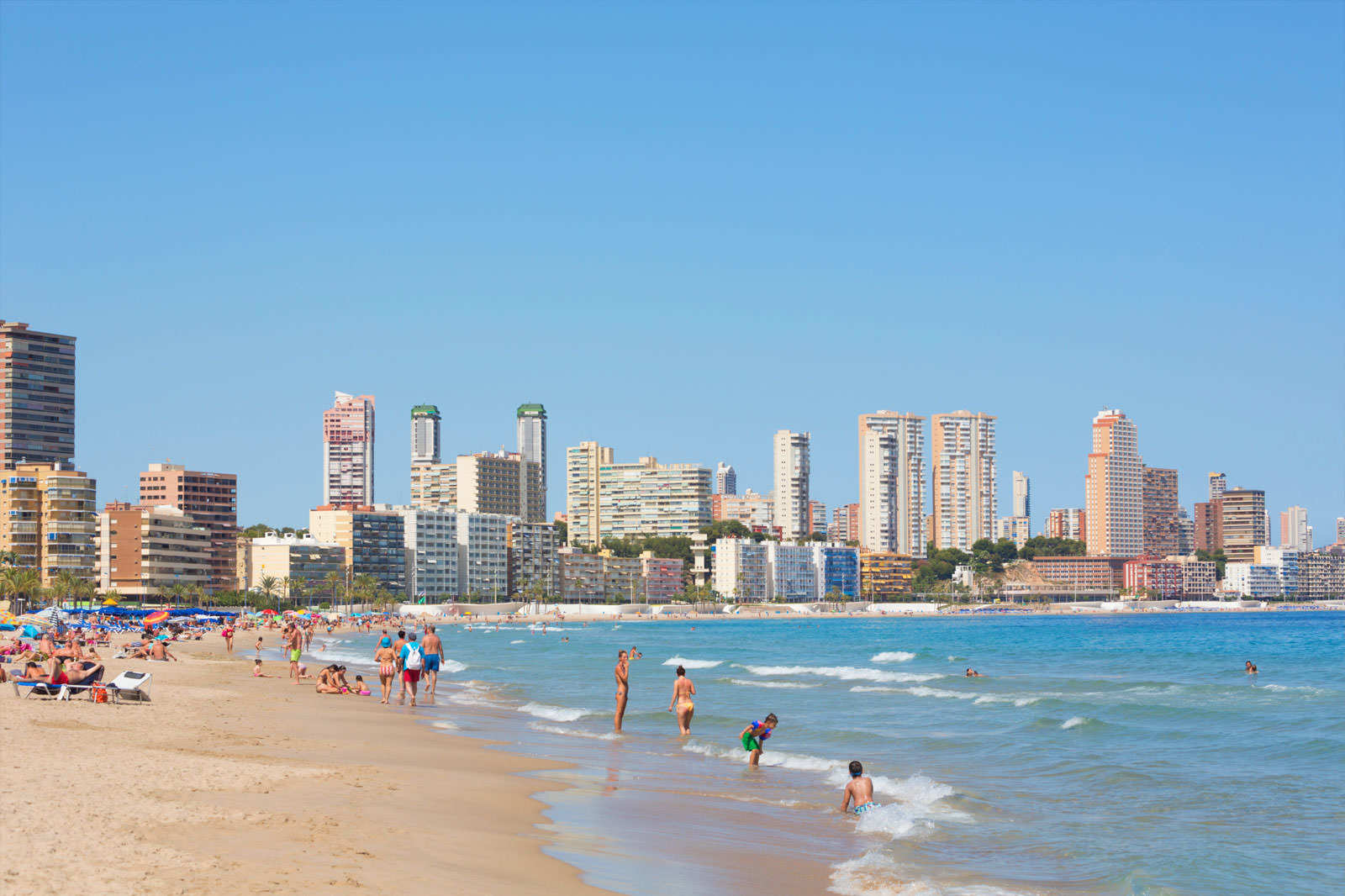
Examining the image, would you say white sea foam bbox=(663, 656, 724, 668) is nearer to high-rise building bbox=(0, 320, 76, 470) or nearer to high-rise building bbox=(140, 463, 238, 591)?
high-rise building bbox=(140, 463, 238, 591)

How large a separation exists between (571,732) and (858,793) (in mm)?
10483

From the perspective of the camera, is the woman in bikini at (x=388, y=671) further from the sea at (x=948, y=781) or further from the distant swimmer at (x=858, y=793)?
the distant swimmer at (x=858, y=793)

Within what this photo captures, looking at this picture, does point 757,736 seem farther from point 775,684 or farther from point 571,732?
point 775,684

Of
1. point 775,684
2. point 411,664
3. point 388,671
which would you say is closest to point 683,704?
point 411,664

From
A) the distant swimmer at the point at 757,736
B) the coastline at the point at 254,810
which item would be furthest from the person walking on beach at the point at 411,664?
the distant swimmer at the point at 757,736

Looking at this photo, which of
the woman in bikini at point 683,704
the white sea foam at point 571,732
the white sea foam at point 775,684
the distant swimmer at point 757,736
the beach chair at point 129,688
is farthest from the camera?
the white sea foam at point 775,684

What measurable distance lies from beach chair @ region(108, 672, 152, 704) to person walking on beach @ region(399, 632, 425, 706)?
265 inches

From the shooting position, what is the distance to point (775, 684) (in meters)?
40.2

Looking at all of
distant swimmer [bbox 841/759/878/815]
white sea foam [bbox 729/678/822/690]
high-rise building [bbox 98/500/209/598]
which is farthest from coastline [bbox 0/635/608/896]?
high-rise building [bbox 98/500/209/598]

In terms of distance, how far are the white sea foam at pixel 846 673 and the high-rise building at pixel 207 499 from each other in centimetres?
13044

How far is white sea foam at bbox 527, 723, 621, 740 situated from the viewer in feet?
79.2

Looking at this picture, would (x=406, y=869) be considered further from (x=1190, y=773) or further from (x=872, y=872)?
(x=1190, y=773)

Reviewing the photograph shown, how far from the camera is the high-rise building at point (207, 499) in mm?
166375

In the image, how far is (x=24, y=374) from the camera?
18862 cm
